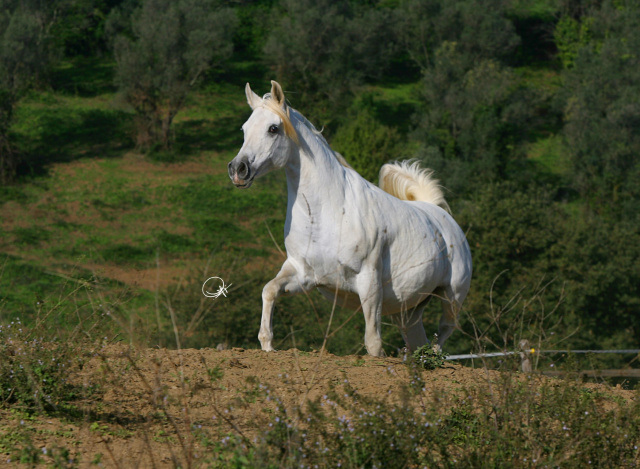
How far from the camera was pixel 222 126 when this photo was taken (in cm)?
6006

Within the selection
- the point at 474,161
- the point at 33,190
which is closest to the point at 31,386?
the point at 33,190

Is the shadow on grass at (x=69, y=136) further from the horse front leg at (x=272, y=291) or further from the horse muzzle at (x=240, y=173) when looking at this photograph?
the horse muzzle at (x=240, y=173)

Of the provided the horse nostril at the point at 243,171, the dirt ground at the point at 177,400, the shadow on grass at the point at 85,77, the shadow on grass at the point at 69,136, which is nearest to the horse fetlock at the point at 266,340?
the dirt ground at the point at 177,400

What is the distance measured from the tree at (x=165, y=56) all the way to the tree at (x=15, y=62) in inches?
198

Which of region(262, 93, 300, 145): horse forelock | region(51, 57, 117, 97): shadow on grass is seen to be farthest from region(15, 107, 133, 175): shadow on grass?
region(262, 93, 300, 145): horse forelock

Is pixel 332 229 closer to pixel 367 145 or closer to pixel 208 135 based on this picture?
pixel 367 145

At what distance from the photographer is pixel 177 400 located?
19.1 feet

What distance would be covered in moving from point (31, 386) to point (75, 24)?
2638 inches

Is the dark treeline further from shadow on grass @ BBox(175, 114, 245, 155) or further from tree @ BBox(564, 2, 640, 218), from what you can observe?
shadow on grass @ BBox(175, 114, 245, 155)

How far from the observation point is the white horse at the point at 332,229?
7719 millimetres

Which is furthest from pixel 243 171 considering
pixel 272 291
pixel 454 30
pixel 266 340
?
pixel 454 30

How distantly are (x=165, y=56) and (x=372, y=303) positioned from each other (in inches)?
2094

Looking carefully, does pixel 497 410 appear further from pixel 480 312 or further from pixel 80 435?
pixel 480 312

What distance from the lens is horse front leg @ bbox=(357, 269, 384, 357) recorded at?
25.5ft
